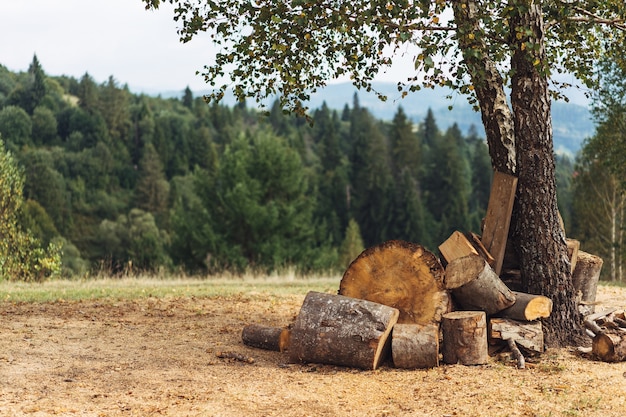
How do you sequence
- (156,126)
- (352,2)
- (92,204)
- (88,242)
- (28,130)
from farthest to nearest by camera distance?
(156,126) < (28,130) < (92,204) < (88,242) < (352,2)

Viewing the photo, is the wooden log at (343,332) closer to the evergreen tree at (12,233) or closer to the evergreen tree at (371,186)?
the evergreen tree at (12,233)

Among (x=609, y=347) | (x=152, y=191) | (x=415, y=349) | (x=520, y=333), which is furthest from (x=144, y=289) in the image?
(x=152, y=191)

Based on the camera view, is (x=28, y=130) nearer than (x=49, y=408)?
No

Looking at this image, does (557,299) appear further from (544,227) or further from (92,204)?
(92,204)

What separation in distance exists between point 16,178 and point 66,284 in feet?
37.1

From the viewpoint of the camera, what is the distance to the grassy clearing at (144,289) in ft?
45.5

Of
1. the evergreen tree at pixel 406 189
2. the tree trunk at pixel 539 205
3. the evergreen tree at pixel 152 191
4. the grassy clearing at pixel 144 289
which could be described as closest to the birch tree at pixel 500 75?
the tree trunk at pixel 539 205

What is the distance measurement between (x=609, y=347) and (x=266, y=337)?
4284mm

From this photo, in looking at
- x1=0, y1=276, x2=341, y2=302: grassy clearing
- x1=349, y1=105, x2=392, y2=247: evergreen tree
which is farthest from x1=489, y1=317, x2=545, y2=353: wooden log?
x1=349, y1=105, x2=392, y2=247: evergreen tree

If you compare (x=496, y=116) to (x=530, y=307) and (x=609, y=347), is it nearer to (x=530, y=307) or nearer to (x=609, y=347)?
(x=530, y=307)

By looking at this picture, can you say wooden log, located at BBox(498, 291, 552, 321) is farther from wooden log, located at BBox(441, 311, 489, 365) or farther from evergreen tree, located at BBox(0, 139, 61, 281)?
evergreen tree, located at BBox(0, 139, 61, 281)

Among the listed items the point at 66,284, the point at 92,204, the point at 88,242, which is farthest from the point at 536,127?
the point at 92,204

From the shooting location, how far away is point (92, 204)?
359 ft

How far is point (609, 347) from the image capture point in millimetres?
8711
